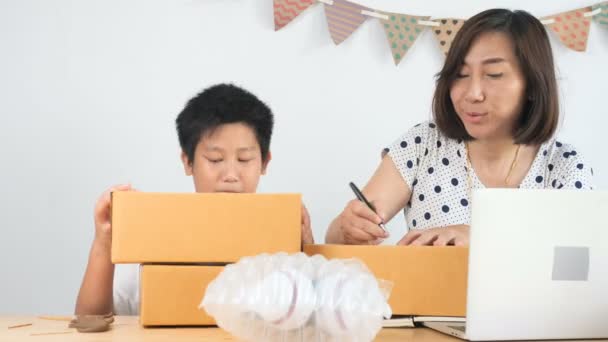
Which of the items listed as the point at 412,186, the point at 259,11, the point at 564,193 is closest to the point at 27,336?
the point at 564,193

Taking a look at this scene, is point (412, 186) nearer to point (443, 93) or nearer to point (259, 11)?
point (443, 93)

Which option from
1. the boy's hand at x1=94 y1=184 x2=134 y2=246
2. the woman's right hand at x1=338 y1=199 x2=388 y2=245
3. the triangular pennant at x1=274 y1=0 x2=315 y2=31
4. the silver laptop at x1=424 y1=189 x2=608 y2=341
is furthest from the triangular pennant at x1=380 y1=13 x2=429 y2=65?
the silver laptop at x1=424 y1=189 x2=608 y2=341

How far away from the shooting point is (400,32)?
7.66 ft

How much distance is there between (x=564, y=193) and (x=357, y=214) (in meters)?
0.49

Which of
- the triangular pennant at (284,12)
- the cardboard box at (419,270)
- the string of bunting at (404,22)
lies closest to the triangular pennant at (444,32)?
the string of bunting at (404,22)

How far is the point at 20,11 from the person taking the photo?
2.17 m

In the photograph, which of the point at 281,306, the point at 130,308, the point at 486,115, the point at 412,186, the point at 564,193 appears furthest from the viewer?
the point at 412,186

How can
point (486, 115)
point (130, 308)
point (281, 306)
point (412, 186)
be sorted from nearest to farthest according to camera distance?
point (281, 306) < point (130, 308) < point (486, 115) < point (412, 186)

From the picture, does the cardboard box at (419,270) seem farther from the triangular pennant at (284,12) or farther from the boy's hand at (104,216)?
the triangular pennant at (284,12)

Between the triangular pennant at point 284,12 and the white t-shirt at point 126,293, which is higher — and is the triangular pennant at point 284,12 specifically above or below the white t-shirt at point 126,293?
above

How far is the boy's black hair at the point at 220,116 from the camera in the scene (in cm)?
173

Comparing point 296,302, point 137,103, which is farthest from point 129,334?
point 137,103

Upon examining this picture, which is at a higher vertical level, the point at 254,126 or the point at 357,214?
the point at 254,126

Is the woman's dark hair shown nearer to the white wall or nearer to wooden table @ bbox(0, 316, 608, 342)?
the white wall
